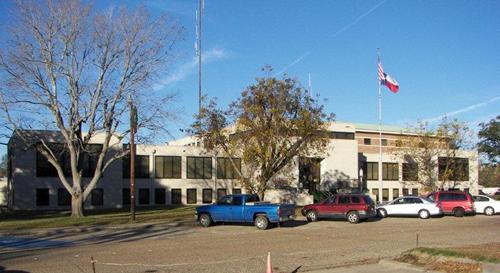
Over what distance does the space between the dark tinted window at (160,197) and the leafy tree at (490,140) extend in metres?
51.6

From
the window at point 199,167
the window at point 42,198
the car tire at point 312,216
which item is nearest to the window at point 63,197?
the window at point 42,198

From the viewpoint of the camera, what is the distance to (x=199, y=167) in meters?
57.4

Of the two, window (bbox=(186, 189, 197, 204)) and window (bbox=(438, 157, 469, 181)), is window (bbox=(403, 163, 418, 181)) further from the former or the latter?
window (bbox=(186, 189, 197, 204))

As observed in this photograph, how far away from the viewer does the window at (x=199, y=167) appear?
187 ft

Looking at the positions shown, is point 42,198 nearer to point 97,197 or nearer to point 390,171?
point 97,197

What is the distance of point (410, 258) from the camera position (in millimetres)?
14133

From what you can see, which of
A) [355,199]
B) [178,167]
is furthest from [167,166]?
[355,199]

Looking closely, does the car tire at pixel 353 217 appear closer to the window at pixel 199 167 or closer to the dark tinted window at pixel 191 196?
the dark tinted window at pixel 191 196

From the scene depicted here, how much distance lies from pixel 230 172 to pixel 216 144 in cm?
1979

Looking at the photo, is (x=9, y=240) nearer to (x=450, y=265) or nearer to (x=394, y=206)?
(x=450, y=265)

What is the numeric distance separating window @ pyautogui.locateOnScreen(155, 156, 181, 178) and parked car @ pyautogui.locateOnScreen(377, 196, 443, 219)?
1040 inches

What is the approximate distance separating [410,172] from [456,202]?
2836 cm

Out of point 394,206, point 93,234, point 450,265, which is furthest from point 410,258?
point 394,206

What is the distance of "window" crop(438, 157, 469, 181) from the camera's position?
58553 mm
